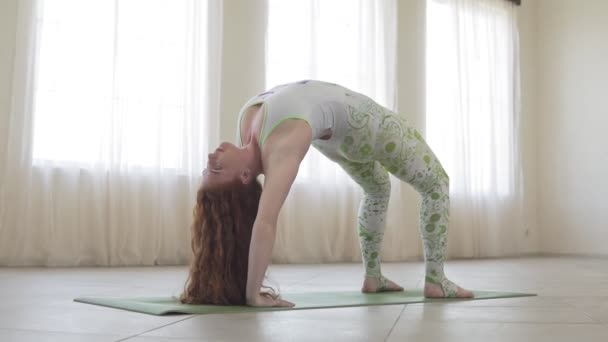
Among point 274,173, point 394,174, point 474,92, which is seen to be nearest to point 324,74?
point 474,92

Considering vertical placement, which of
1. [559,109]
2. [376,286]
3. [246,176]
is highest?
[559,109]

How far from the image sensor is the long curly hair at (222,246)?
1.91m

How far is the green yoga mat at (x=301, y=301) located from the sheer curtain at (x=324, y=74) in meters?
2.57

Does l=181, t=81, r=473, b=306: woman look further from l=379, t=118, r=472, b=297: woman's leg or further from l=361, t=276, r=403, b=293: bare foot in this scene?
l=361, t=276, r=403, b=293: bare foot

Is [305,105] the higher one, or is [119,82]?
[119,82]

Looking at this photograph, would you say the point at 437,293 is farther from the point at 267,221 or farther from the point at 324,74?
the point at 324,74

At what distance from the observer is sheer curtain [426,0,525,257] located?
617 cm

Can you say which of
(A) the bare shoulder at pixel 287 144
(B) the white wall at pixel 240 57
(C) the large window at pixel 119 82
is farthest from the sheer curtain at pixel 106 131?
(A) the bare shoulder at pixel 287 144

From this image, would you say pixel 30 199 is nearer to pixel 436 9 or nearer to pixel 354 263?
pixel 354 263

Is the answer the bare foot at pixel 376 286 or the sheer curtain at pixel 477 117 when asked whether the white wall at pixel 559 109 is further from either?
the bare foot at pixel 376 286

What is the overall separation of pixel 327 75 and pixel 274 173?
3692 mm

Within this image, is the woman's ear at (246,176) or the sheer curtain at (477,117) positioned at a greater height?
the sheer curtain at (477,117)

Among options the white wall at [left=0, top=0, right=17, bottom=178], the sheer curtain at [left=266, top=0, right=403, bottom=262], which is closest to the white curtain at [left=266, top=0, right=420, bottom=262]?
the sheer curtain at [left=266, top=0, right=403, bottom=262]

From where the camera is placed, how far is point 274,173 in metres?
1.80
